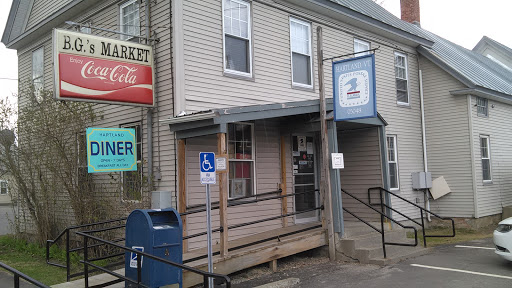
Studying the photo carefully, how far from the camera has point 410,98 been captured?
15.6 metres

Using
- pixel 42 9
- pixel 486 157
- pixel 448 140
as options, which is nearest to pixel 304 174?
pixel 448 140

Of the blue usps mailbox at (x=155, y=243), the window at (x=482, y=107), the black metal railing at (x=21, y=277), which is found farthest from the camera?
the window at (x=482, y=107)

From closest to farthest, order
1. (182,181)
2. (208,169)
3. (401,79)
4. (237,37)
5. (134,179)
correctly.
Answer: (208,169), (182,181), (134,179), (237,37), (401,79)

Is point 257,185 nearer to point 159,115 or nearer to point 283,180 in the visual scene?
point 283,180

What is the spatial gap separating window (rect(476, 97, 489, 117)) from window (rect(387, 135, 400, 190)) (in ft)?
11.3

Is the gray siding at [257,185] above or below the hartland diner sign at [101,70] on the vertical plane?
below

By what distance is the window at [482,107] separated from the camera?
15.5 m

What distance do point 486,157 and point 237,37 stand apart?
35.4 feet

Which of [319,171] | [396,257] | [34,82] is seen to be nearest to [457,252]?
[396,257]

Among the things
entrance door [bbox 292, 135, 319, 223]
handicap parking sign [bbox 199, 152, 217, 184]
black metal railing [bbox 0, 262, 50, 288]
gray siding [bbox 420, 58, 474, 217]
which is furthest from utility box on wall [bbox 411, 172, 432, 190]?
black metal railing [bbox 0, 262, 50, 288]

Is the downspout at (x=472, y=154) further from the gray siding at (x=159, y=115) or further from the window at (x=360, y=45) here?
the gray siding at (x=159, y=115)

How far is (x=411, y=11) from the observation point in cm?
2022

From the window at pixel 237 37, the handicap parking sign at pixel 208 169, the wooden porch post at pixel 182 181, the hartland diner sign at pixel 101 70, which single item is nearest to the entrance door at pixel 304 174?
the window at pixel 237 37

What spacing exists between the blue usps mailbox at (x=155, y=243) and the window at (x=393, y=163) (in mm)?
9253
